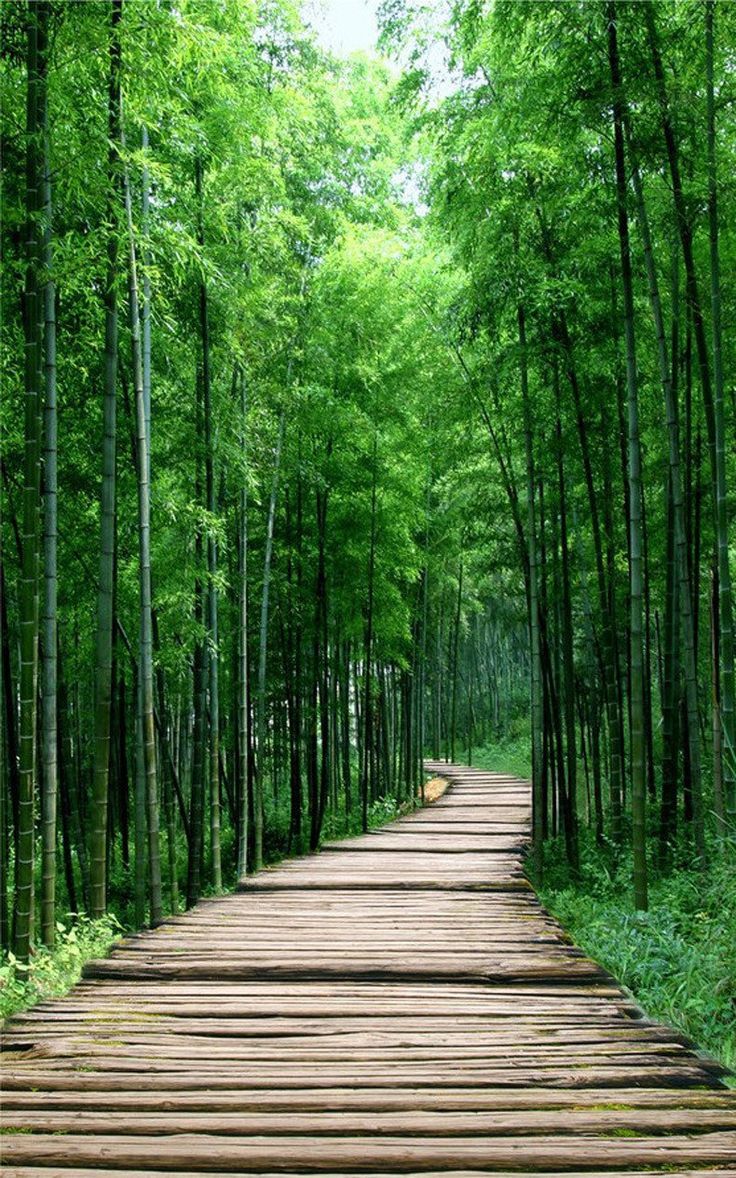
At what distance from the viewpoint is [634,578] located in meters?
4.39

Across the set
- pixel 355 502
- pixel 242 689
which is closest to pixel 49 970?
pixel 242 689

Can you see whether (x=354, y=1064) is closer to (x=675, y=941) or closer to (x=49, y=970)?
(x=49, y=970)

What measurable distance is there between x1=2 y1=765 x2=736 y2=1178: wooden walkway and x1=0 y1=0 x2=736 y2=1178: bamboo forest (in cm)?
1

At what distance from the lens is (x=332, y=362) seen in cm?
807

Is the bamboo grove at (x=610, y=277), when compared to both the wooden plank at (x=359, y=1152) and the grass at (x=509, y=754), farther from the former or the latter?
the grass at (x=509, y=754)

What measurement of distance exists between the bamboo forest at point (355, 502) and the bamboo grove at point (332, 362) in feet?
0.10

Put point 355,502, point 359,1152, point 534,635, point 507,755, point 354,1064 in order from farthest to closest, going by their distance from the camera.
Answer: point 507,755
point 355,502
point 534,635
point 354,1064
point 359,1152

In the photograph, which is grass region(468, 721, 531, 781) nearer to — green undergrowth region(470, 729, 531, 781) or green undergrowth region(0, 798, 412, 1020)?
green undergrowth region(470, 729, 531, 781)

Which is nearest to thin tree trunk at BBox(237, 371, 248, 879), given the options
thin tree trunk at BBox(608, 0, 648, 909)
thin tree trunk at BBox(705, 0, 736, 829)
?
thin tree trunk at BBox(608, 0, 648, 909)

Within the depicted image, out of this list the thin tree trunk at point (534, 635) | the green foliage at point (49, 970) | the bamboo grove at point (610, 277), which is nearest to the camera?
the green foliage at point (49, 970)

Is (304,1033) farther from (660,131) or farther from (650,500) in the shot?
(650,500)

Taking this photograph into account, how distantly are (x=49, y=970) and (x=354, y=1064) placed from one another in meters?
1.57

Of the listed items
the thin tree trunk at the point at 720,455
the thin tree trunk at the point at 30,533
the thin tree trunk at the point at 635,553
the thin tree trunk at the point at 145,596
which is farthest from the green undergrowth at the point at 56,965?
the thin tree trunk at the point at 720,455

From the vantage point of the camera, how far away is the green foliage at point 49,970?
3.18m
